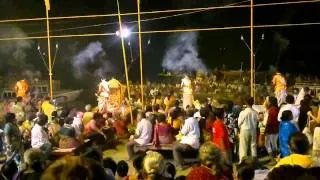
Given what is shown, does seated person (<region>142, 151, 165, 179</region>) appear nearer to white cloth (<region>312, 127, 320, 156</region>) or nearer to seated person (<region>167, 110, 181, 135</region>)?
white cloth (<region>312, 127, 320, 156</region>)

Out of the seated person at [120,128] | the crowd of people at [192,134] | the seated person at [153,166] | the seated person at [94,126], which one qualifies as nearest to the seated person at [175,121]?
the crowd of people at [192,134]

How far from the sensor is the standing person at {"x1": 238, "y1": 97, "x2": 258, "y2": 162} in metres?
9.63

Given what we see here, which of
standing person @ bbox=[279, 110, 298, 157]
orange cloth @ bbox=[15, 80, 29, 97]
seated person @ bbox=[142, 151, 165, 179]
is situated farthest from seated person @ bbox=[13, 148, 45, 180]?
orange cloth @ bbox=[15, 80, 29, 97]

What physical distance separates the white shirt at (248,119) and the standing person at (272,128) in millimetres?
535

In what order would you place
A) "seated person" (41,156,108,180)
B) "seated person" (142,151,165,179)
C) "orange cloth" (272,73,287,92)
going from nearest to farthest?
"seated person" (41,156,108,180) < "seated person" (142,151,165,179) < "orange cloth" (272,73,287,92)

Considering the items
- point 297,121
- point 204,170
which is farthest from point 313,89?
point 204,170

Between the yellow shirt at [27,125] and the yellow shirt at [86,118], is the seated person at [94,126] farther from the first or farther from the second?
the yellow shirt at [27,125]

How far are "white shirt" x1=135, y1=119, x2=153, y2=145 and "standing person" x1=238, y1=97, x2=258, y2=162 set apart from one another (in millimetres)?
1854

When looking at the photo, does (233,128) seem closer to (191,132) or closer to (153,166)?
(191,132)

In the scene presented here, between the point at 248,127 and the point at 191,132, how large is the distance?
3.49 feet

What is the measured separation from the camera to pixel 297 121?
10.3m

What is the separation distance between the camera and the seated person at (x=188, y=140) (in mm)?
9766

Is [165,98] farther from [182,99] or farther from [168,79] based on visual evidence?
[168,79]

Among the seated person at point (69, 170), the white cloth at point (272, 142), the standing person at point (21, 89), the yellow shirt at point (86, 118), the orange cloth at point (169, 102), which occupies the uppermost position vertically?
the standing person at point (21, 89)
